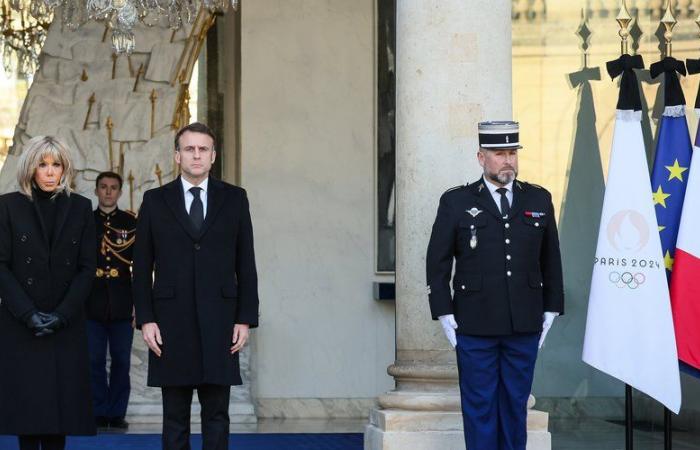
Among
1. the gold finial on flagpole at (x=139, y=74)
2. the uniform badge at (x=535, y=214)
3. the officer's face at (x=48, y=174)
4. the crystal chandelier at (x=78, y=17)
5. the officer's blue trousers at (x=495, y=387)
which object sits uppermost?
the crystal chandelier at (x=78, y=17)

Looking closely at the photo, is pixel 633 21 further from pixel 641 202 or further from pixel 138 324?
pixel 138 324

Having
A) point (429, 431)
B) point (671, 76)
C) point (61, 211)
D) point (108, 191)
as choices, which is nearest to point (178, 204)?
point (61, 211)

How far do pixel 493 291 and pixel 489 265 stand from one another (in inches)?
5.0

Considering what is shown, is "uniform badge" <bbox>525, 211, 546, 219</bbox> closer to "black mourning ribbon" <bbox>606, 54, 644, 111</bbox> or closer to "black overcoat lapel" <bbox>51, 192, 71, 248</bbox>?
"black mourning ribbon" <bbox>606, 54, 644, 111</bbox>

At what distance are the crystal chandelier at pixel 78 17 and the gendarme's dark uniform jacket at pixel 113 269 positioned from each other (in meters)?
1.18

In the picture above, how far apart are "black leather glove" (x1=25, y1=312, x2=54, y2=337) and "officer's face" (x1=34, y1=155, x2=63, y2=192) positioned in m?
0.61

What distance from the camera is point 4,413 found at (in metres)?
7.55

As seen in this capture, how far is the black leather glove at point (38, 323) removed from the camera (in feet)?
24.4

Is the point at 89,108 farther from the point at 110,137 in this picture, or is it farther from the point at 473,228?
the point at 473,228

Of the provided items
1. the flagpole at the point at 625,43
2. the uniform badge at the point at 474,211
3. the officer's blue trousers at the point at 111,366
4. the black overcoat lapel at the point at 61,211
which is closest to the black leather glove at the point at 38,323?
the black overcoat lapel at the point at 61,211

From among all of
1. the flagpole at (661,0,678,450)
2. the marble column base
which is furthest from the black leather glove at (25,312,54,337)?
the flagpole at (661,0,678,450)

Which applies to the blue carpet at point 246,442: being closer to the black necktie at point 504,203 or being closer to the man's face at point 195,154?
the black necktie at point 504,203

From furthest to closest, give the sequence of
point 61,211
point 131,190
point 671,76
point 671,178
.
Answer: point 131,190 < point 671,76 < point 671,178 < point 61,211

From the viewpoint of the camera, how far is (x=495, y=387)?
25.1ft
